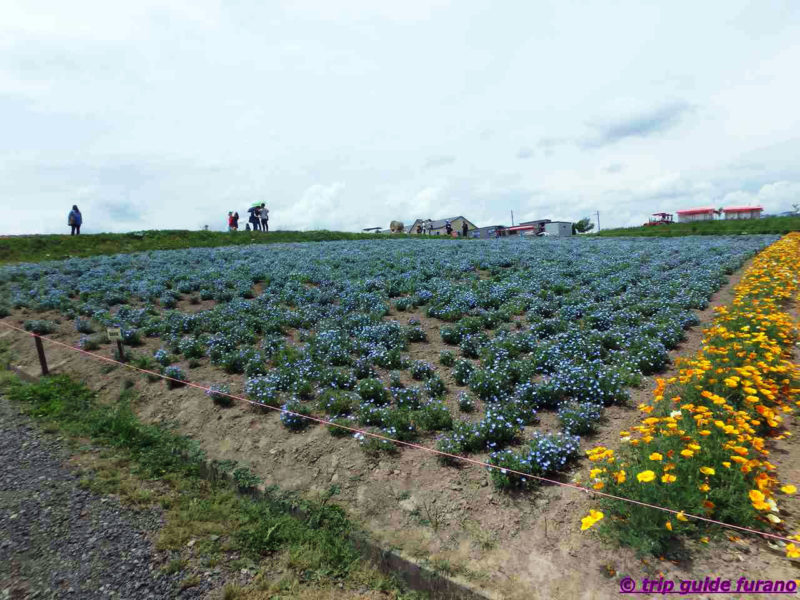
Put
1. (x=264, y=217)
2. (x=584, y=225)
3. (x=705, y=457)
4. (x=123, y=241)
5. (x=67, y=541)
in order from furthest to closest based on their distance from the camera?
(x=584, y=225), (x=264, y=217), (x=123, y=241), (x=67, y=541), (x=705, y=457)

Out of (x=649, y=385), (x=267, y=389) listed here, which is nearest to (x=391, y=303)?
(x=267, y=389)

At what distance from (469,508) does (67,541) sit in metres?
4.75

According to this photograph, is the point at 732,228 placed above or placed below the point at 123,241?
below

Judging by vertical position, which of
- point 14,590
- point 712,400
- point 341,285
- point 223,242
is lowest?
point 14,590

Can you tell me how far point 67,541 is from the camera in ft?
16.8

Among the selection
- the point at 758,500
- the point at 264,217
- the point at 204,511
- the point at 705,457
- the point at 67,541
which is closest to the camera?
the point at 758,500

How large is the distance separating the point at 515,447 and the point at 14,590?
5834mm

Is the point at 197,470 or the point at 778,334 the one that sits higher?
the point at 778,334

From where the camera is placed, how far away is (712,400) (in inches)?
224

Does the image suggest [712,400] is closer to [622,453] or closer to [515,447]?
[622,453]

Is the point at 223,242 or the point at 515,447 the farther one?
the point at 223,242

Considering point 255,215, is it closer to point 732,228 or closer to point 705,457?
point 705,457

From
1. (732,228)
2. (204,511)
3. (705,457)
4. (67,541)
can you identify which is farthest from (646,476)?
(732,228)

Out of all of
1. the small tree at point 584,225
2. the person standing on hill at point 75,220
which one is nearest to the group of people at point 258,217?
the person standing on hill at point 75,220
